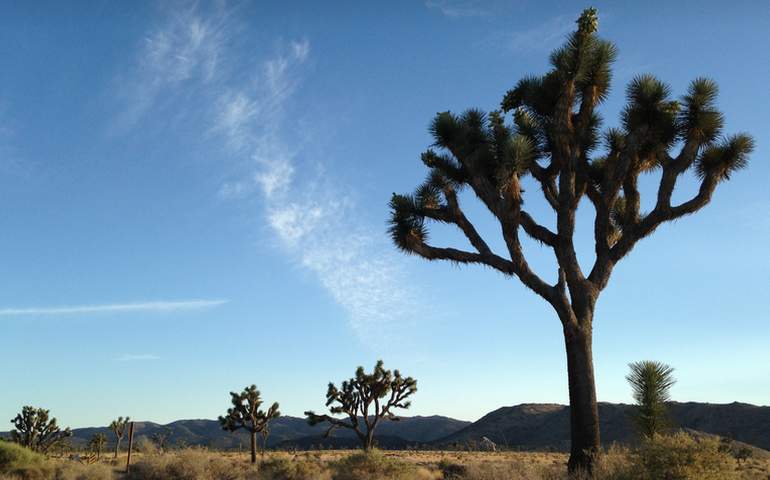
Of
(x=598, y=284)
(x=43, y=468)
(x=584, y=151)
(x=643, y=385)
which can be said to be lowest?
(x=43, y=468)

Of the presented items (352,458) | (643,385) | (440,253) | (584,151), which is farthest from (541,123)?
(352,458)

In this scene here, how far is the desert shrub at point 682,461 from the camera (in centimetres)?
896

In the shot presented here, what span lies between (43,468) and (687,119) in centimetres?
2165

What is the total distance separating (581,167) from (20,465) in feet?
63.1

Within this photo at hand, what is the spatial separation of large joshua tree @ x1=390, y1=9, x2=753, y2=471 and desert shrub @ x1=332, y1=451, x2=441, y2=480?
5.22m

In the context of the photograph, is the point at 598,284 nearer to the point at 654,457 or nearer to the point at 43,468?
the point at 654,457

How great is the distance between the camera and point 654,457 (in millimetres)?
9289

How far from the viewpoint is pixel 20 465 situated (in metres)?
20.1

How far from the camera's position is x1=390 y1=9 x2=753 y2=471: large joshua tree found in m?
13.4

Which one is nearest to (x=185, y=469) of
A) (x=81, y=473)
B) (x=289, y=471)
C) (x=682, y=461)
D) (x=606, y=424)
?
(x=289, y=471)

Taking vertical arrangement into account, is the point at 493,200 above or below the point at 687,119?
below

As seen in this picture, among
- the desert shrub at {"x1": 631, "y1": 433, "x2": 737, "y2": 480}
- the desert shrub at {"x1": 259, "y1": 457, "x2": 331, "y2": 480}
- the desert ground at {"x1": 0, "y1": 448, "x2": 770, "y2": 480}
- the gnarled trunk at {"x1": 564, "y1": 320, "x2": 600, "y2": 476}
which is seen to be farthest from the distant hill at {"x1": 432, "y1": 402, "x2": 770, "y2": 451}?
the desert shrub at {"x1": 631, "y1": 433, "x2": 737, "y2": 480}

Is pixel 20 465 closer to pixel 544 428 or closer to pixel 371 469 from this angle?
pixel 371 469

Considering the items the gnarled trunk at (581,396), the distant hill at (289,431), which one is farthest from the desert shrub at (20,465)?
the distant hill at (289,431)
